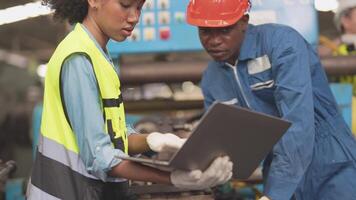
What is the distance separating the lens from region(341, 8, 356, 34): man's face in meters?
3.30

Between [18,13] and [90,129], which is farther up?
[90,129]

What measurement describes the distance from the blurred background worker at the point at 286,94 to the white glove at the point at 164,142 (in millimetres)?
469

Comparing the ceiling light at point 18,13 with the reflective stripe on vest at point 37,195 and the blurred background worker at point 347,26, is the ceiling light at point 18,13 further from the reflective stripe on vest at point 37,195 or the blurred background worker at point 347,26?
the reflective stripe on vest at point 37,195

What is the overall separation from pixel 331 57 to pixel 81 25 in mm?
1856

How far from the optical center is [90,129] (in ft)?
4.41

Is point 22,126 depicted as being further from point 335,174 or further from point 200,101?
point 335,174

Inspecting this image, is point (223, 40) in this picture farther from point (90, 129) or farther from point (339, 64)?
point (339, 64)

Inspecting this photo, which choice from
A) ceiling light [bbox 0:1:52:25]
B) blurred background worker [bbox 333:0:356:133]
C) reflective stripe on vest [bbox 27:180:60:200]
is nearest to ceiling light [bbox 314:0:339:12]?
ceiling light [bbox 0:1:52:25]

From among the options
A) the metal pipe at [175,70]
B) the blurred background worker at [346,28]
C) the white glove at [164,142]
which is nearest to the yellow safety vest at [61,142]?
the white glove at [164,142]

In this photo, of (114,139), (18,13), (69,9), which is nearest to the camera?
(114,139)

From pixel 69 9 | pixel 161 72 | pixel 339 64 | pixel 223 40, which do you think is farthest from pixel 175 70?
pixel 69 9

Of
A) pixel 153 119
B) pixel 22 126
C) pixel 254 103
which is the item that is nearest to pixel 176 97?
pixel 153 119

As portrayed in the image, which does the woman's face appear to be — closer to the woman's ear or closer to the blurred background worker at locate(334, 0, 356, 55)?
the woman's ear

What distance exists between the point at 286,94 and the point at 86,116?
0.78m
